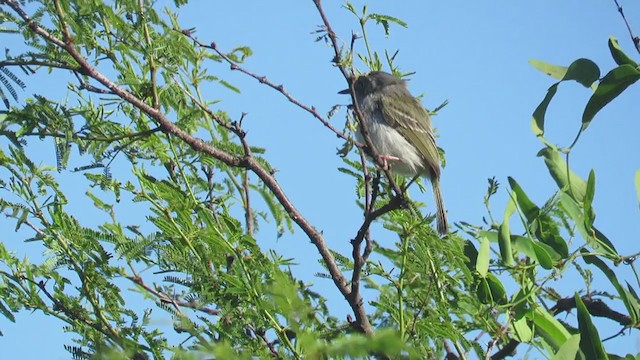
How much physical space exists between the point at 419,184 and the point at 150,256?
191 centimetres

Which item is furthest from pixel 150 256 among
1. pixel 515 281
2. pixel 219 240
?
pixel 515 281

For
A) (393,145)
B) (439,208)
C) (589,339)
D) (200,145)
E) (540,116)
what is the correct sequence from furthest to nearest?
1. (393,145)
2. (439,208)
3. (200,145)
4. (540,116)
5. (589,339)

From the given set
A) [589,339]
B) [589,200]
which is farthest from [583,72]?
[589,339]

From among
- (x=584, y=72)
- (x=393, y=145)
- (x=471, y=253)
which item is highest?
(x=393, y=145)

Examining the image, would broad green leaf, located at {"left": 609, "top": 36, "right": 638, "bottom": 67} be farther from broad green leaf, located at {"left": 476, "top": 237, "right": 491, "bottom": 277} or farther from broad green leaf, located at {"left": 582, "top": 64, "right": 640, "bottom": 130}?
broad green leaf, located at {"left": 476, "top": 237, "right": 491, "bottom": 277}

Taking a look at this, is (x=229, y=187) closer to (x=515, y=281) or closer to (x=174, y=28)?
(x=174, y=28)

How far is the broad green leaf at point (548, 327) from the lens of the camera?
9.10 feet

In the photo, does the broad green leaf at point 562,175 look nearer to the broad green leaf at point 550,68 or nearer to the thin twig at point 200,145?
the broad green leaf at point 550,68

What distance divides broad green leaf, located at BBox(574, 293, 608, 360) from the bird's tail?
1622 mm

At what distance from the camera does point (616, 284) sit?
8.89 ft

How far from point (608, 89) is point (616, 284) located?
0.57 metres

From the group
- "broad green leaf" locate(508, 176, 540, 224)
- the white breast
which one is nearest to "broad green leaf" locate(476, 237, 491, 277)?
"broad green leaf" locate(508, 176, 540, 224)

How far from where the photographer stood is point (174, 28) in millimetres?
4199

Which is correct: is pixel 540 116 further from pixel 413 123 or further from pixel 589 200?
pixel 413 123
